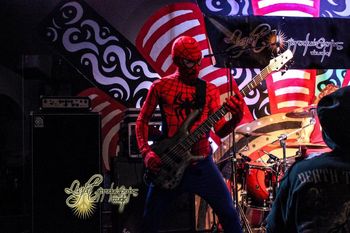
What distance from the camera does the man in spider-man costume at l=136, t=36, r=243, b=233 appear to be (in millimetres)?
3326

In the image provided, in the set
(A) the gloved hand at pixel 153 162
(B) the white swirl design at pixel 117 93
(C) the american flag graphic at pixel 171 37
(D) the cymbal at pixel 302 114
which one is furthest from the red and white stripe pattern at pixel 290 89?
(A) the gloved hand at pixel 153 162

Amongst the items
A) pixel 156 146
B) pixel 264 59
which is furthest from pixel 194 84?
pixel 264 59

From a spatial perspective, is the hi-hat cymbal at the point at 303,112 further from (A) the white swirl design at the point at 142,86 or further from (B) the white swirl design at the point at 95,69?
(B) the white swirl design at the point at 95,69

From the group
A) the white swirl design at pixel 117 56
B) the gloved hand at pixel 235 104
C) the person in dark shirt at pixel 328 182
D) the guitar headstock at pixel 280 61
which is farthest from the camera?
the white swirl design at pixel 117 56

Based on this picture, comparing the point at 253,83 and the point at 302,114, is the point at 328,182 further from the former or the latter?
the point at 302,114

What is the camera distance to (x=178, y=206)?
184 inches

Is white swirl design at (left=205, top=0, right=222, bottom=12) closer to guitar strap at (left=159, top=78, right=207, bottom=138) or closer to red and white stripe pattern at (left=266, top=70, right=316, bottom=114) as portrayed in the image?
red and white stripe pattern at (left=266, top=70, right=316, bottom=114)

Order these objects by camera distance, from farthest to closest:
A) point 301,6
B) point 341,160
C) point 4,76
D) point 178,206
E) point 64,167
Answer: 1. point 301,6
2. point 4,76
3. point 178,206
4. point 64,167
5. point 341,160

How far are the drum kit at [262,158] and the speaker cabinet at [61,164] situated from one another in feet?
4.07

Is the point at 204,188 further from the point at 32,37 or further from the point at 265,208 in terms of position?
the point at 32,37

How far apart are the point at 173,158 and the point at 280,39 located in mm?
2467

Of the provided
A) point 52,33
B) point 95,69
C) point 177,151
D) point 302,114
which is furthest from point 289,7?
point 177,151

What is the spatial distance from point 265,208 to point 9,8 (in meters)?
3.36

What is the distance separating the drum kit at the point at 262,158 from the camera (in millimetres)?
4742
